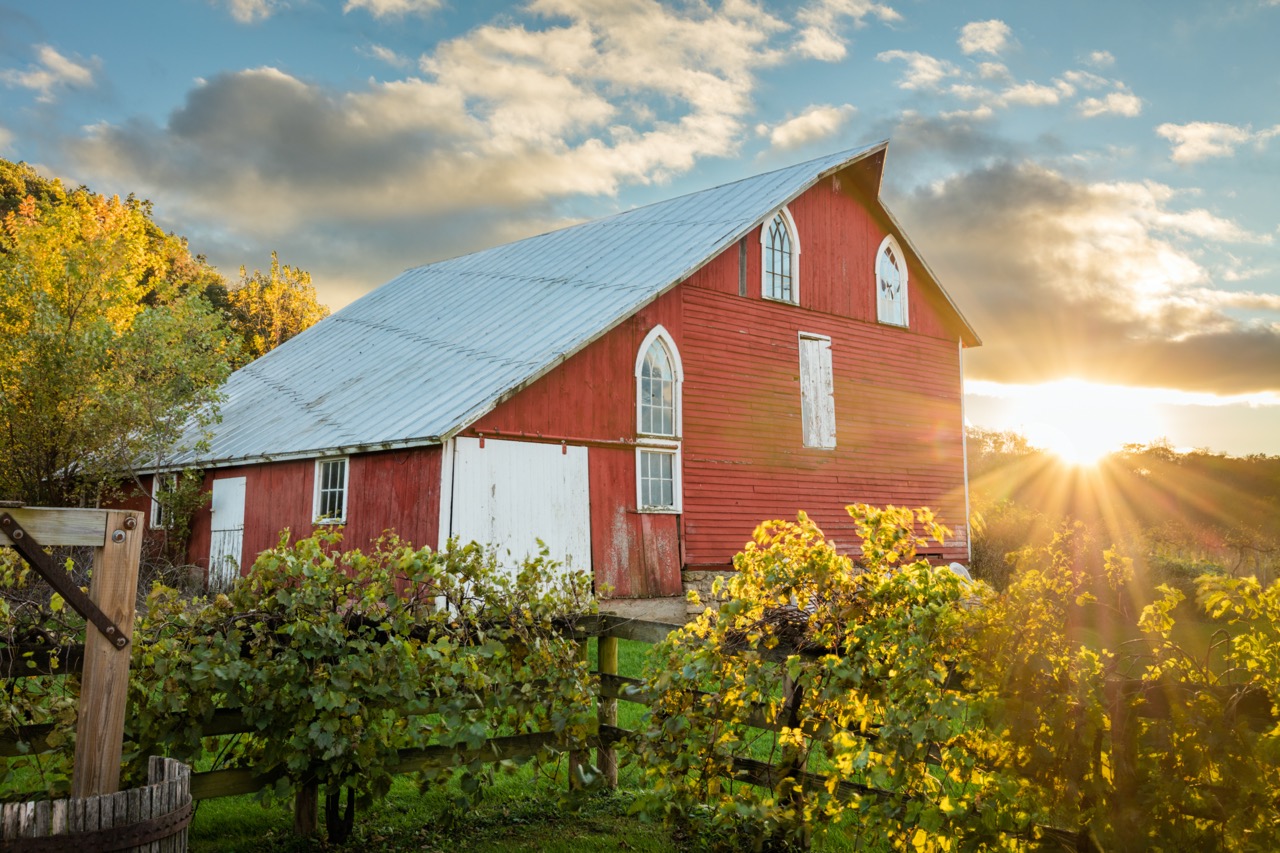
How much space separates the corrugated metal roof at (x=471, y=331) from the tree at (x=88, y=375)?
124 cm

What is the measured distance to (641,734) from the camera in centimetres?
559

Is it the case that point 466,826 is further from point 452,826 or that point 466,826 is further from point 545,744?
point 545,744

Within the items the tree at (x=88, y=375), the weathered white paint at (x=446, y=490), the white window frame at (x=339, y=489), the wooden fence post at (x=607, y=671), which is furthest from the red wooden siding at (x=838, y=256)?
the wooden fence post at (x=607, y=671)

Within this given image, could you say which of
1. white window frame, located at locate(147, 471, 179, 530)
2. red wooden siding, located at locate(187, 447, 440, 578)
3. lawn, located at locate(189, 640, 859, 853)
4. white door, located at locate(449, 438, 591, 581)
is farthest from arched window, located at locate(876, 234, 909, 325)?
lawn, located at locate(189, 640, 859, 853)

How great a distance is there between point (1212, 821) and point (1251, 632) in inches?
25.0

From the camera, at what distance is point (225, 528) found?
19938 millimetres

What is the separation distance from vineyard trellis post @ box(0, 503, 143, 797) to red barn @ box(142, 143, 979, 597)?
10120 mm

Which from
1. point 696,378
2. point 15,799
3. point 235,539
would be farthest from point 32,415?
point 15,799

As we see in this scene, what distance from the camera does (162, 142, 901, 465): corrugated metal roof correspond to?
1653 centimetres

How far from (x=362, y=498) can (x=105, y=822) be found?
12.6 meters

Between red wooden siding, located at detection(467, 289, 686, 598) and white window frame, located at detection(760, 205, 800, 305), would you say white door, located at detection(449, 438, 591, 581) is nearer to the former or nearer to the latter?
red wooden siding, located at detection(467, 289, 686, 598)

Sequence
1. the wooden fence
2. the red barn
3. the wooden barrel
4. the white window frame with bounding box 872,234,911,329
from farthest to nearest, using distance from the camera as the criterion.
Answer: the white window frame with bounding box 872,234,911,329 → the red barn → the wooden fence → the wooden barrel

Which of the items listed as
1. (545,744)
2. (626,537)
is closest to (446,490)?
(626,537)

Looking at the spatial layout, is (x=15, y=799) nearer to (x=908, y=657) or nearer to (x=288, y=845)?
(x=288, y=845)
